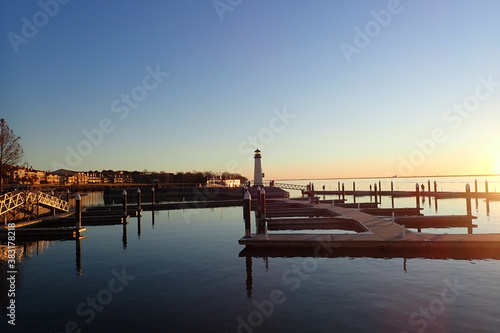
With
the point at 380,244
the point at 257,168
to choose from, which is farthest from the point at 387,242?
the point at 257,168

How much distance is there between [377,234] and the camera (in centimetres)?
1936

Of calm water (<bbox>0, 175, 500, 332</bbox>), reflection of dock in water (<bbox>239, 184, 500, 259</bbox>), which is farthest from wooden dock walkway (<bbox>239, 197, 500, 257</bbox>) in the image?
calm water (<bbox>0, 175, 500, 332</bbox>)

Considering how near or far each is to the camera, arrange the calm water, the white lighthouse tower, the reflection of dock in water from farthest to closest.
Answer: the white lighthouse tower
the reflection of dock in water
the calm water

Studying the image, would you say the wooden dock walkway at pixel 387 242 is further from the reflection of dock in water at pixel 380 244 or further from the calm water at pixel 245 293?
the calm water at pixel 245 293

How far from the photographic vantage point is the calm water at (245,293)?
9820mm

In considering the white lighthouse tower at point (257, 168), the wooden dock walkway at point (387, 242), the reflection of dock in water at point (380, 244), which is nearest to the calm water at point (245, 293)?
the reflection of dock in water at point (380, 244)

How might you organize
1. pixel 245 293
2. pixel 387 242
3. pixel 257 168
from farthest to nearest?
pixel 257 168
pixel 387 242
pixel 245 293

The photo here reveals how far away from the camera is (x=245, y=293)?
12.5 metres

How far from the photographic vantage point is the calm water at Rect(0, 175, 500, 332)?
387 inches

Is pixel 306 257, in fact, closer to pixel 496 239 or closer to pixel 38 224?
pixel 496 239

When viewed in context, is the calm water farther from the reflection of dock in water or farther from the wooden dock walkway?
the wooden dock walkway

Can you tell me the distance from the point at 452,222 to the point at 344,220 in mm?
9197

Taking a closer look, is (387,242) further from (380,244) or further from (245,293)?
(245,293)

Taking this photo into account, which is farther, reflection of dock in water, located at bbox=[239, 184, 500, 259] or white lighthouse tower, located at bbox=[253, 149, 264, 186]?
white lighthouse tower, located at bbox=[253, 149, 264, 186]
